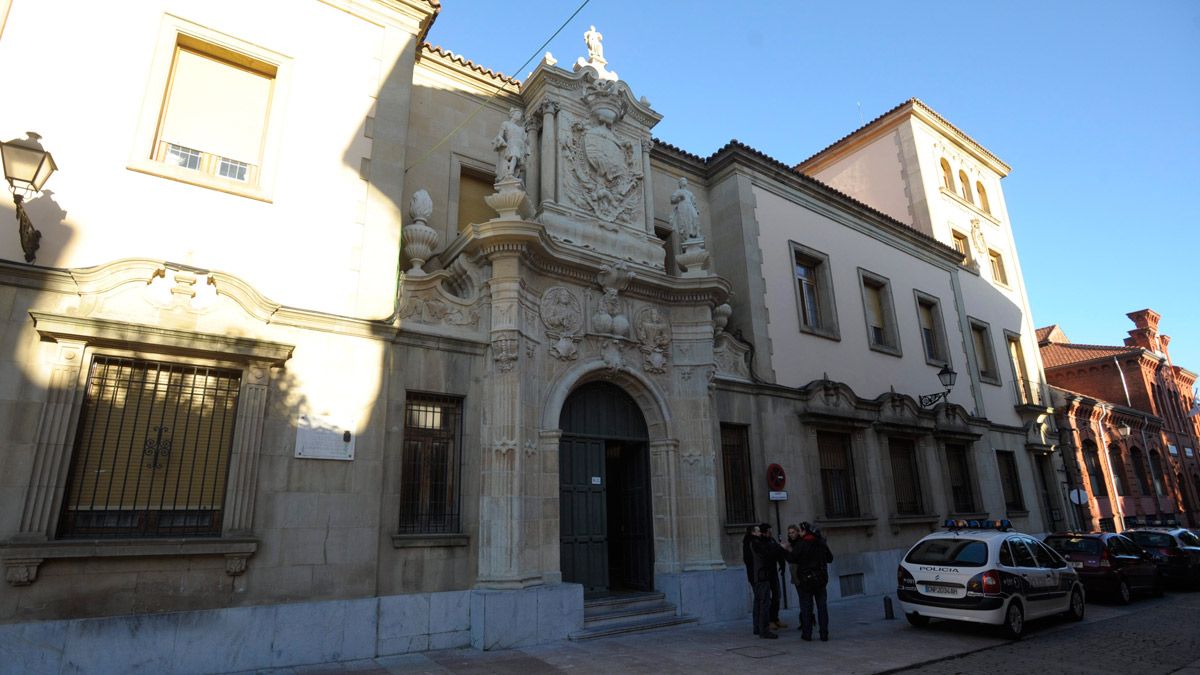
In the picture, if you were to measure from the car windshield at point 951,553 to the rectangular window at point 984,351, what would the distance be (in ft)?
41.6

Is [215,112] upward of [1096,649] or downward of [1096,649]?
upward

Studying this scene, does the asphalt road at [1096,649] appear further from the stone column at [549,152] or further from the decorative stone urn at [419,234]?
A: the stone column at [549,152]

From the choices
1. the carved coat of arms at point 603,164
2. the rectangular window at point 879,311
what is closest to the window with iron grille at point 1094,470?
the rectangular window at point 879,311

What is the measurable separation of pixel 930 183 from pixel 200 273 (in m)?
22.0

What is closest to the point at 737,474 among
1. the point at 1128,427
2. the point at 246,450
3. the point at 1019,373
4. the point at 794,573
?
the point at 794,573

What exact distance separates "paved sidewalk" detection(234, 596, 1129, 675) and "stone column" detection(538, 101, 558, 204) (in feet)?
23.7

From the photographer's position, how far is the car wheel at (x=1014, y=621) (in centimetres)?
966

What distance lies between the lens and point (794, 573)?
10.0 metres

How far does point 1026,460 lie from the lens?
21.3 m

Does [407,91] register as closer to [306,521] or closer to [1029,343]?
[306,521]

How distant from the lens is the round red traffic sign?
502 inches

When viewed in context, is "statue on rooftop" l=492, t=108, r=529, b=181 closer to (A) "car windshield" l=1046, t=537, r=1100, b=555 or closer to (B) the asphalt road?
(B) the asphalt road

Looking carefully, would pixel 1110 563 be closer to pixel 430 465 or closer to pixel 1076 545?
pixel 1076 545

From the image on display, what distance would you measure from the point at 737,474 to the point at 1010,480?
1290cm
